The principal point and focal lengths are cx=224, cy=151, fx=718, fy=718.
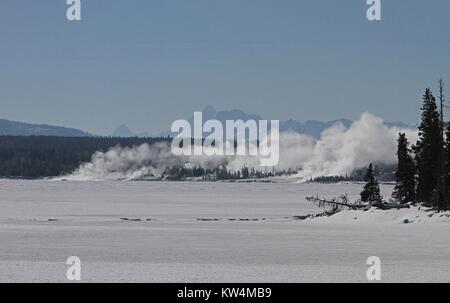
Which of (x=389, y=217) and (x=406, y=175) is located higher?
(x=406, y=175)

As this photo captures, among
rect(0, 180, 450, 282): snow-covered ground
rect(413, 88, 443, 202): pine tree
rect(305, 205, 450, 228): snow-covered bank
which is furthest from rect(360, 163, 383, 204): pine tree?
rect(0, 180, 450, 282): snow-covered ground

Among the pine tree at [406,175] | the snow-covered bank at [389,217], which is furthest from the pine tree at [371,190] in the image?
the snow-covered bank at [389,217]

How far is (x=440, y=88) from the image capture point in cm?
6194

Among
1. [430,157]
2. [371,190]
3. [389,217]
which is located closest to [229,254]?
[389,217]

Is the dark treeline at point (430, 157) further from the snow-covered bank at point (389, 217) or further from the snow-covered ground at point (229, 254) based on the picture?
the snow-covered ground at point (229, 254)

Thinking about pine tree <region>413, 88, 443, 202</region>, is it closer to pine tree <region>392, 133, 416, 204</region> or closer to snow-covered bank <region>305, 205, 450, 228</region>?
pine tree <region>392, 133, 416, 204</region>

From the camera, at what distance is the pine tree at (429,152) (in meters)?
71.6

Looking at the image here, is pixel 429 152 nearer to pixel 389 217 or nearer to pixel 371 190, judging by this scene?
pixel 371 190

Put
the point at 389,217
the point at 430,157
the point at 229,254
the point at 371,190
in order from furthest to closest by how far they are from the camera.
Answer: the point at 371,190 → the point at 430,157 → the point at 389,217 → the point at 229,254

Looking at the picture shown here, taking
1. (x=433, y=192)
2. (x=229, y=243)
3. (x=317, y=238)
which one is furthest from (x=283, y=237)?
(x=433, y=192)

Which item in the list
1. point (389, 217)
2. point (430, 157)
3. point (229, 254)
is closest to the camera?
point (229, 254)

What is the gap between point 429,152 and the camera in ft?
237

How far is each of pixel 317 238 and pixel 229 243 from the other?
587 centimetres

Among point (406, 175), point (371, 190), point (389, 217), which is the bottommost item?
point (389, 217)
